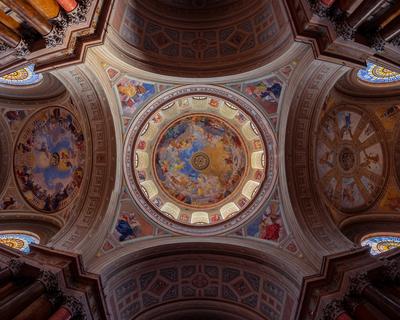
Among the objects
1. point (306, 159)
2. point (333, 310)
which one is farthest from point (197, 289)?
point (306, 159)

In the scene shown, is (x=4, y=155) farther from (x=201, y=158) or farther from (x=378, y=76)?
(x=378, y=76)

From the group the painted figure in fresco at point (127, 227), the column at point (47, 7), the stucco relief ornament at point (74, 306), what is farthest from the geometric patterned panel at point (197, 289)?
the column at point (47, 7)

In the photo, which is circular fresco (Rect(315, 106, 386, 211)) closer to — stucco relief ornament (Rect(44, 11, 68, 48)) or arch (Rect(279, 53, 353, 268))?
arch (Rect(279, 53, 353, 268))

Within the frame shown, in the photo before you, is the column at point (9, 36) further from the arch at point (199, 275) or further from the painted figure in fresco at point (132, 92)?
the arch at point (199, 275)

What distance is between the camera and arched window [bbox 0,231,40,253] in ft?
56.2

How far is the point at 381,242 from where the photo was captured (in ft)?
57.0

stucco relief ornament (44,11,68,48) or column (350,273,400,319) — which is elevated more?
stucco relief ornament (44,11,68,48)

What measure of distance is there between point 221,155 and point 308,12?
1131cm

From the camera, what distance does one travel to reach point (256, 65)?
15.2 meters

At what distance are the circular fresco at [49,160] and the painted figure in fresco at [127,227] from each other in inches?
111

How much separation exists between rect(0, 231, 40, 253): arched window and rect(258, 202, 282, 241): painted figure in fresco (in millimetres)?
10244

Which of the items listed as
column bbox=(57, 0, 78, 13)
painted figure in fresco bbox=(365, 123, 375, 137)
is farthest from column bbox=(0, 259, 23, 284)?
painted figure in fresco bbox=(365, 123, 375, 137)

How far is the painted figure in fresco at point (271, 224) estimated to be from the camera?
1645 centimetres

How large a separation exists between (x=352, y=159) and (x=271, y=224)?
5.75 metres
